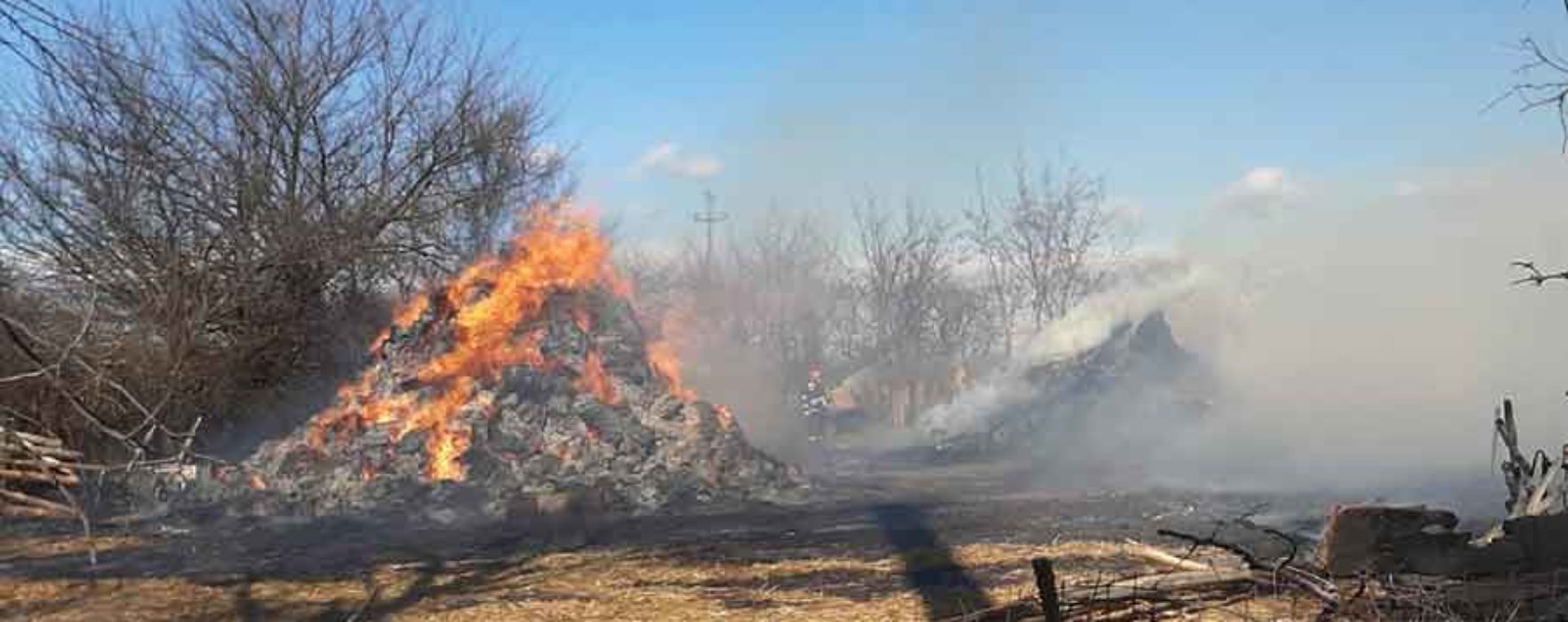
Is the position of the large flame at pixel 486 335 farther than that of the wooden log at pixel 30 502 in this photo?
Yes

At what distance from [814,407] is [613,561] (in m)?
17.0

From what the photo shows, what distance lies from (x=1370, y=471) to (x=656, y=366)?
36.4 feet

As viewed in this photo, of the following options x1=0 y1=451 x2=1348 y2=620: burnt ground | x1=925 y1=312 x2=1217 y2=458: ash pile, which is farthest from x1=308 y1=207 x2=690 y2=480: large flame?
x1=925 y1=312 x2=1217 y2=458: ash pile

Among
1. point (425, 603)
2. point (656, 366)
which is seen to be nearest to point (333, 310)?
point (656, 366)

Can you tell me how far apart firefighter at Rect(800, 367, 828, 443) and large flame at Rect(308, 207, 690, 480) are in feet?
28.6

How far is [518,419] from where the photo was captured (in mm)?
15383

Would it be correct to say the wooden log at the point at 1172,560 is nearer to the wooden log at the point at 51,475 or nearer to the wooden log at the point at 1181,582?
the wooden log at the point at 1181,582

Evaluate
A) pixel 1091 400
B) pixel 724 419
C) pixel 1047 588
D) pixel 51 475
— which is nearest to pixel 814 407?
pixel 1091 400

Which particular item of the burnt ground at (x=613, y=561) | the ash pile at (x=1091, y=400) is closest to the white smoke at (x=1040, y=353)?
the ash pile at (x=1091, y=400)

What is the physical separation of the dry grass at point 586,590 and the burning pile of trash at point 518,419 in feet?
13.5

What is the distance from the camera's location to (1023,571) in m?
8.61

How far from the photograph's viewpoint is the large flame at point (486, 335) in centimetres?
1509

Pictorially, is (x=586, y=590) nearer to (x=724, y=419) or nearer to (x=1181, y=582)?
(x=1181, y=582)

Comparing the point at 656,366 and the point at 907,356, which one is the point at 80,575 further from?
the point at 907,356
